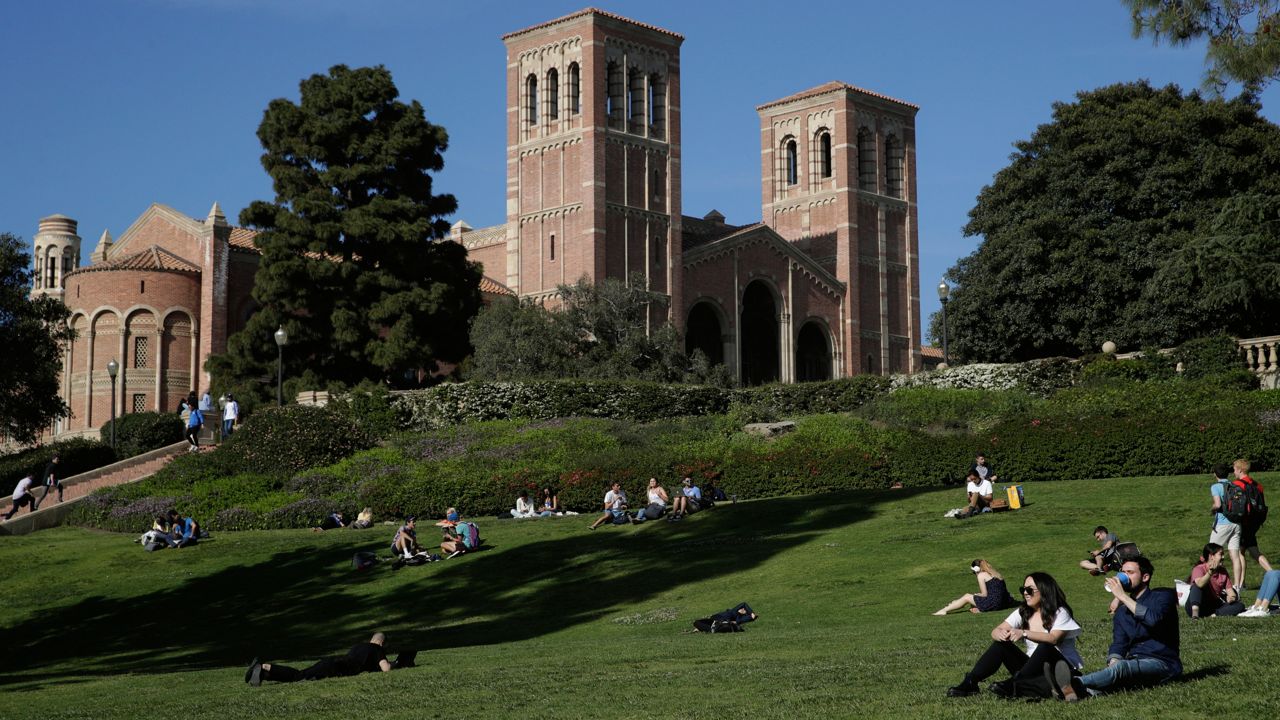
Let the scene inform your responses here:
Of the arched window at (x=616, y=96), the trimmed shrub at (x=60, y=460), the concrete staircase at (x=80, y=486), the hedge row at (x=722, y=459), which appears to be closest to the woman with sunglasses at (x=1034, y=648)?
the hedge row at (x=722, y=459)

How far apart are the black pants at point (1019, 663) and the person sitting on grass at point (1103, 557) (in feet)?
23.7

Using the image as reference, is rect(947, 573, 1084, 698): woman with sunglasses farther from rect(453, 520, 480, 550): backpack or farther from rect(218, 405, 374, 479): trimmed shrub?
rect(218, 405, 374, 479): trimmed shrub

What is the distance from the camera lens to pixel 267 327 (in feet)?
160

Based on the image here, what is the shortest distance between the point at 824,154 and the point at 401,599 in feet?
186

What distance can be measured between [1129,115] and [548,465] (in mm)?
25233

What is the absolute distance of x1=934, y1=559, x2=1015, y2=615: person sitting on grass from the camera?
1841cm

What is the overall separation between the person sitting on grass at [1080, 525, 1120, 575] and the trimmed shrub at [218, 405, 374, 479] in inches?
891

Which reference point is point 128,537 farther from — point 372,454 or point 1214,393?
point 1214,393

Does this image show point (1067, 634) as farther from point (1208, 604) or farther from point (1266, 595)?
point (1208, 604)

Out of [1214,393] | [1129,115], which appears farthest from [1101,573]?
[1129,115]

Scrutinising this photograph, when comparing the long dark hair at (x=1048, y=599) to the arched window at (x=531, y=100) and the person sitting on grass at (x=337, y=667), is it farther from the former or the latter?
the arched window at (x=531, y=100)

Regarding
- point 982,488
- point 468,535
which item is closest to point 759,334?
point 468,535

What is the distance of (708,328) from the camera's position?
6794cm

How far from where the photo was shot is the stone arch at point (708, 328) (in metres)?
67.2
